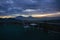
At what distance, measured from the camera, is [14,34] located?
1339 millimetres

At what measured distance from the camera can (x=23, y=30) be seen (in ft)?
4.31

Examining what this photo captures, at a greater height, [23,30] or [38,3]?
[38,3]

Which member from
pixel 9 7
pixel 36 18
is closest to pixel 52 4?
pixel 36 18

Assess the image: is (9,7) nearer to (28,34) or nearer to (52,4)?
(28,34)

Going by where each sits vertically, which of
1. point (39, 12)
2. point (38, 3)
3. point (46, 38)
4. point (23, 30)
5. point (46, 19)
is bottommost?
point (46, 38)

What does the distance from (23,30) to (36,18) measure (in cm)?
24

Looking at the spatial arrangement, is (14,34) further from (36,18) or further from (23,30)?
(36,18)

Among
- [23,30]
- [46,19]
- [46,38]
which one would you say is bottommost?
[46,38]

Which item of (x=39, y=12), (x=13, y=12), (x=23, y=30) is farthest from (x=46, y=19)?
(x=13, y=12)

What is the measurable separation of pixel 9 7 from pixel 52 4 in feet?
1.92

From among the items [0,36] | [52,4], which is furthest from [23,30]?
[52,4]

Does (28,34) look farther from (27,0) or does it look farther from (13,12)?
→ (27,0)

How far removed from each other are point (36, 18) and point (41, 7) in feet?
0.54

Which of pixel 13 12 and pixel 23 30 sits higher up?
pixel 13 12
